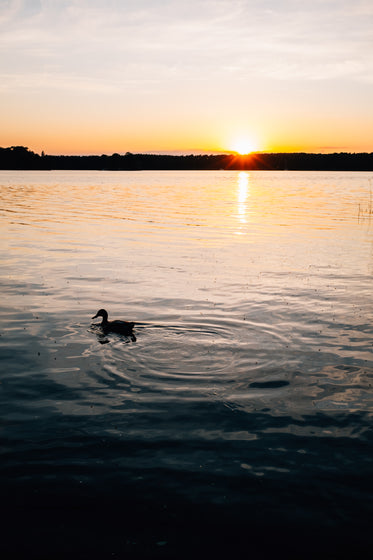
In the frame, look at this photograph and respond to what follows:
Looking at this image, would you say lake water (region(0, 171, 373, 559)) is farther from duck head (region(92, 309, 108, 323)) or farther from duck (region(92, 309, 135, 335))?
duck head (region(92, 309, 108, 323))

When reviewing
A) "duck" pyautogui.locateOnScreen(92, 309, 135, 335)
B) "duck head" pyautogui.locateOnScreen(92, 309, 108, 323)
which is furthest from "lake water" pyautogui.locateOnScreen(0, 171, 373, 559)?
"duck head" pyautogui.locateOnScreen(92, 309, 108, 323)

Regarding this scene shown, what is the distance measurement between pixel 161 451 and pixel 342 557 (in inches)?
128

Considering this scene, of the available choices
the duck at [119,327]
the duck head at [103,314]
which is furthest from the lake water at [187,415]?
the duck head at [103,314]

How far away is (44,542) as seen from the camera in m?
6.51

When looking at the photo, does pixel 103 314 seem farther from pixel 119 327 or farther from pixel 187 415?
pixel 187 415

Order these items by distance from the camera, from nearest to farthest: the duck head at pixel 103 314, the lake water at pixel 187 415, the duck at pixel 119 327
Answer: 1. the lake water at pixel 187 415
2. the duck at pixel 119 327
3. the duck head at pixel 103 314

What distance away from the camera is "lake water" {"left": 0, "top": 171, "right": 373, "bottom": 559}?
676 centimetres

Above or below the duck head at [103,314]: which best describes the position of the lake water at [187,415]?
below

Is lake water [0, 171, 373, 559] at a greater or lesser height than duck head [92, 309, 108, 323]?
lesser

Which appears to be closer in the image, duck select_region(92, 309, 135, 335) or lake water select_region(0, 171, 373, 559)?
lake water select_region(0, 171, 373, 559)

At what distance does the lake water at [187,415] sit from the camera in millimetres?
6758

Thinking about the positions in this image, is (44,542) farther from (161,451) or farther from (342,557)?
(342,557)

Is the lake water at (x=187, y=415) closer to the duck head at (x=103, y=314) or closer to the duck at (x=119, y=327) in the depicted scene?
the duck at (x=119, y=327)

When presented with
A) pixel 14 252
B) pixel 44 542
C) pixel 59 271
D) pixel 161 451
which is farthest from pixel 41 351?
pixel 14 252
